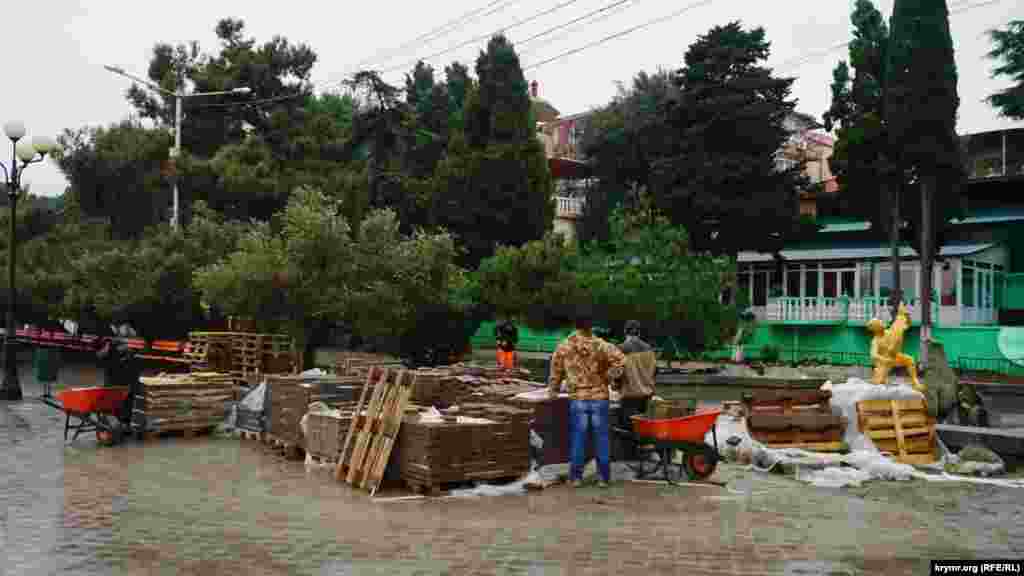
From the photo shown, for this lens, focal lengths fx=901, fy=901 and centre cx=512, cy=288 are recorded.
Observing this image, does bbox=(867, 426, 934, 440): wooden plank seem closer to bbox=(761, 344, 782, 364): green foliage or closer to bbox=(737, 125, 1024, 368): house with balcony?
bbox=(737, 125, 1024, 368): house with balcony

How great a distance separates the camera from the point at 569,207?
53.3 metres

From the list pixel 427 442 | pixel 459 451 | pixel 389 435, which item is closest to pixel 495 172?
pixel 389 435

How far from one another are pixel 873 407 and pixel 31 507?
10.9m

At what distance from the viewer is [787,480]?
11625 millimetres

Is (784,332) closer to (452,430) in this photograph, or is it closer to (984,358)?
(984,358)

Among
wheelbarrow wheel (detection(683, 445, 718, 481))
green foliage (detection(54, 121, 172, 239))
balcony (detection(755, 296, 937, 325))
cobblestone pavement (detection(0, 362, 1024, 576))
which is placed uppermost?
green foliage (detection(54, 121, 172, 239))

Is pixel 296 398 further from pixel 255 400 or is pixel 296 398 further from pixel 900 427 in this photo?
pixel 900 427

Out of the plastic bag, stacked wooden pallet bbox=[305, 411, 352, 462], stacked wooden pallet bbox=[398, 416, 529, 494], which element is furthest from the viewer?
the plastic bag

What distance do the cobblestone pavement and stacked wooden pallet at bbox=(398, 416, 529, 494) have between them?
41cm

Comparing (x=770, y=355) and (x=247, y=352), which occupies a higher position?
(x=247, y=352)

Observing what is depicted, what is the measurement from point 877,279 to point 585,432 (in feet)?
102

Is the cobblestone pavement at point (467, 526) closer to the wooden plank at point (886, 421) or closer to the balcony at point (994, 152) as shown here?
the wooden plank at point (886, 421)

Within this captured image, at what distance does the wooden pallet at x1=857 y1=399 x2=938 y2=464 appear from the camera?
12953 mm

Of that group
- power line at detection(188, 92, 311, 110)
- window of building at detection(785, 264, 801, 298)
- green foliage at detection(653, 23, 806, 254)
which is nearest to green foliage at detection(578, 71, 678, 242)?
green foliage at detection(653, 23, 806, 254)
